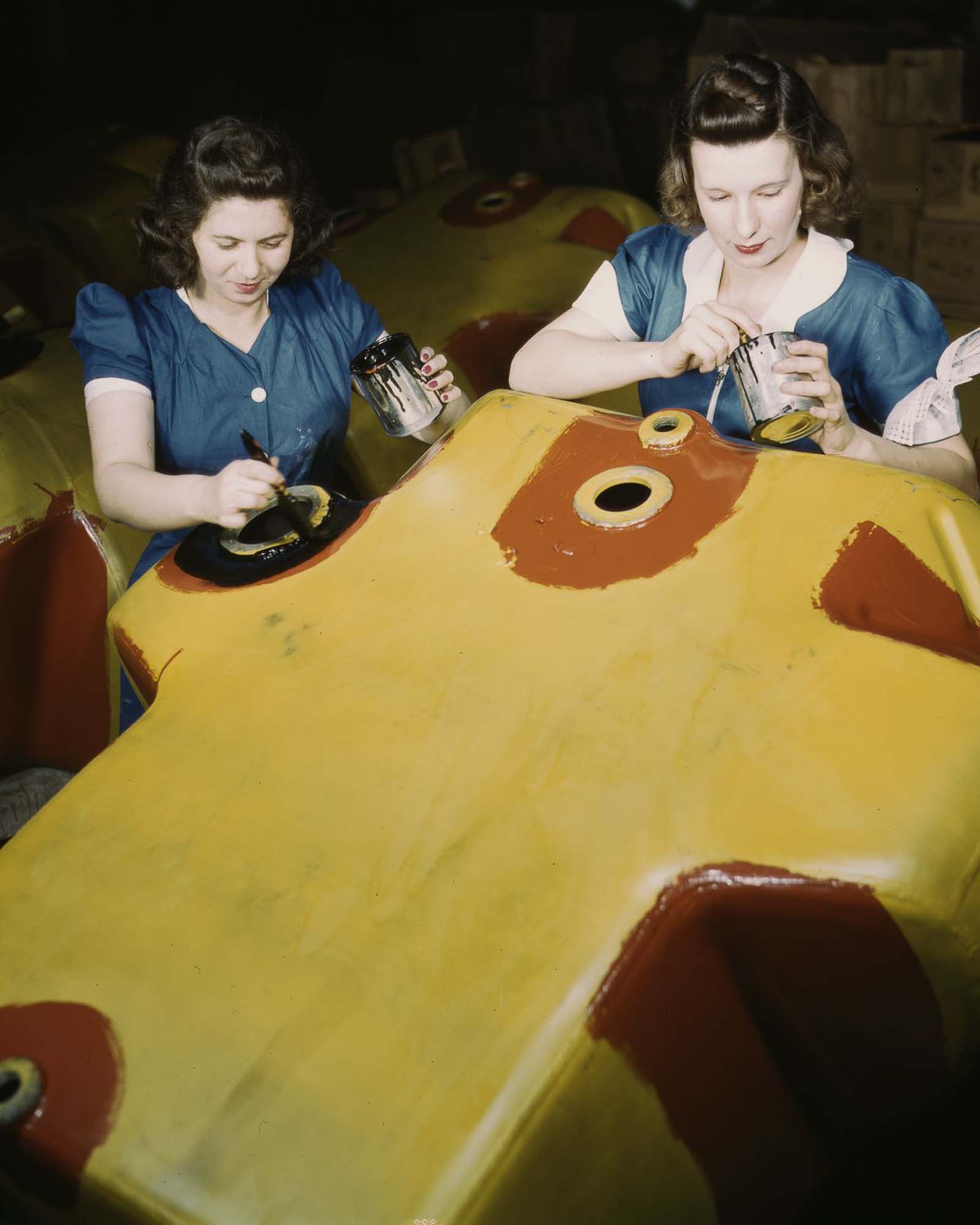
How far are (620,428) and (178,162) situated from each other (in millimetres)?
676

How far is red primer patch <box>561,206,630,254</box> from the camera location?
7.68 feet

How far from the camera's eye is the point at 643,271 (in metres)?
1.53

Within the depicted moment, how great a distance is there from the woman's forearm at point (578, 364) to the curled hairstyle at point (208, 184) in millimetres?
353

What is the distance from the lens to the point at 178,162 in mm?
1477

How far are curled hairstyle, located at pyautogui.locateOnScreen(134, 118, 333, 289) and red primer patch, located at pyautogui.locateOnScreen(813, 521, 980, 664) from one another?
850 mm

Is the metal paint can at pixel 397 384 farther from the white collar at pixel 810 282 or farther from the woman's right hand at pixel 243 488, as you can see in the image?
the white collar at pixel 810 282

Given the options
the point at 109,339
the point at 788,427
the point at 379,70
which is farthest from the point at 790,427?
the point at 379,70

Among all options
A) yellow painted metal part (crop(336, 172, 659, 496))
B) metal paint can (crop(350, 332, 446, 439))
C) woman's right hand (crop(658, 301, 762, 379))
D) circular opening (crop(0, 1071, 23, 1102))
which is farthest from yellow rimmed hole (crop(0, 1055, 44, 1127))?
yellow painted metal part (crop(336, 172, 659, 496))

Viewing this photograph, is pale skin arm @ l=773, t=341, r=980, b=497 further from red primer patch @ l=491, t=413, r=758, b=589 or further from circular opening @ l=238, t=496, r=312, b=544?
circular opening @ l=238, t=496, r=312, b=544

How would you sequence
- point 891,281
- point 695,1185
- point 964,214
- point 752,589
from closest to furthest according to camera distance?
point 695,1185
point 752,589
point 891,281
point 964,214

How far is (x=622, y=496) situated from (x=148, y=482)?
555 mm

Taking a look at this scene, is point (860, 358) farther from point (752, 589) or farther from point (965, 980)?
point (965, 980)

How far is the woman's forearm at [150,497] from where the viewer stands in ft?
4.26

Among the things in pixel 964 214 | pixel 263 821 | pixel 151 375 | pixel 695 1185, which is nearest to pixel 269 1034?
pixel 263 821
